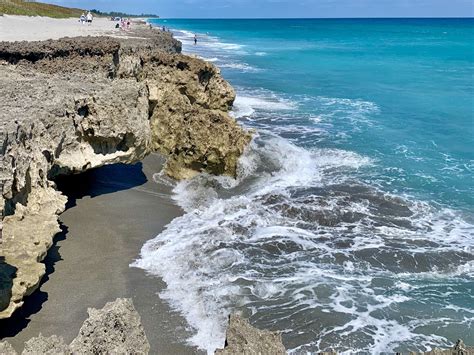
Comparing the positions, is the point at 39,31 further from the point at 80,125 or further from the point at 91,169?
the point at 80,125

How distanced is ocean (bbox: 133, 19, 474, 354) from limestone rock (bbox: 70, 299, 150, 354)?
3343 mm

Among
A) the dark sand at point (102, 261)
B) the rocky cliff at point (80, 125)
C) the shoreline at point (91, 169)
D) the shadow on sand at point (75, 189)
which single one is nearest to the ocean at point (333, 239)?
the dark sand at point (102, 261)

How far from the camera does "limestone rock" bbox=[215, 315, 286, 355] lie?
17.3 feet

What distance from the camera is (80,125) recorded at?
1208 centimetres

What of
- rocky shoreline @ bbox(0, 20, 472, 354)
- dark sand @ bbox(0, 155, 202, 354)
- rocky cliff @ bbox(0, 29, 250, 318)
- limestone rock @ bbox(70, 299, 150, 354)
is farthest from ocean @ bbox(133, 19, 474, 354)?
limestone rock @ bbox(70, 299, 150, 354)

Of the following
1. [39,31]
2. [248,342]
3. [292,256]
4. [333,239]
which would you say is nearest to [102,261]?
[292,256]

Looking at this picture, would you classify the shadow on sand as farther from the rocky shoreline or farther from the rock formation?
the rock formation

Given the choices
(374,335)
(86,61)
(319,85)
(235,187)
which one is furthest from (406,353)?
(319,85)

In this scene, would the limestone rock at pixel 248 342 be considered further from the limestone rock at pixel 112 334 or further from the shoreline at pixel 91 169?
the shoreline at pixel 91 169

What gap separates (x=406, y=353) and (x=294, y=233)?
4.71 metres

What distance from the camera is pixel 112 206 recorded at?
13297mm

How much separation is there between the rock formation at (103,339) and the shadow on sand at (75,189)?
378cm

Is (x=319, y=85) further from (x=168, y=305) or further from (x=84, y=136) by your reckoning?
(x=168, y=305)

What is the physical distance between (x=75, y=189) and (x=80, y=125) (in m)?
2.55
